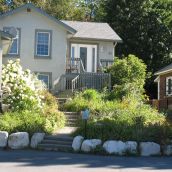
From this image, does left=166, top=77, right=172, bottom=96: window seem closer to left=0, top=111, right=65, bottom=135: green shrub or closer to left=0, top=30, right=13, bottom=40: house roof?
left=0, top=30, right=13, bottom=40: house roof

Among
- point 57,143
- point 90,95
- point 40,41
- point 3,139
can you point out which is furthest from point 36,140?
point 40,41

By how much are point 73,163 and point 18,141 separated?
4.26 m

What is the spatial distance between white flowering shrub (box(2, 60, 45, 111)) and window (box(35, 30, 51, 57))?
7.40m

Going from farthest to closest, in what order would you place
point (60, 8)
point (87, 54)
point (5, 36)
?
point (60, 8) < point (87, 54) < point (5, 36)

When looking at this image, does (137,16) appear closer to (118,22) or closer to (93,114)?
(118,22)

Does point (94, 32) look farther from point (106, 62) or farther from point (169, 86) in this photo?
point (169, 86)

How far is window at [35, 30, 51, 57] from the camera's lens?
35.1 m

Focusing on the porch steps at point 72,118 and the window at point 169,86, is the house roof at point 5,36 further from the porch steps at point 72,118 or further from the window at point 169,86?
the window at point 169,86

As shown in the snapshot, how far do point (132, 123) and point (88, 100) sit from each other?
7161 millimetres

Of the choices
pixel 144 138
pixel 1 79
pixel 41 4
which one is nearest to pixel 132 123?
pixel 144 138

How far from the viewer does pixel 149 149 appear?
18656 mm

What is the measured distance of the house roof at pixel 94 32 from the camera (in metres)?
38.5

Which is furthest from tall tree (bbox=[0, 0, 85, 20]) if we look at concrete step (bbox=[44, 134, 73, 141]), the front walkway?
concrete step (bbox=[44, 134, 73, 141])

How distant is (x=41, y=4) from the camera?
5503cm
